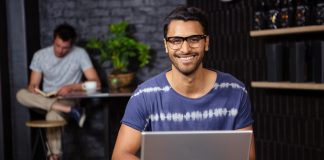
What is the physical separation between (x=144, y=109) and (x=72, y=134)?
143 inches

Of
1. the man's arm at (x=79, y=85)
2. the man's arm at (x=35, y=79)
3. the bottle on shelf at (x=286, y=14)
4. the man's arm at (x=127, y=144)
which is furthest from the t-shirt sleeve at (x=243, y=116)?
the man's arm at (x=35, y=79)

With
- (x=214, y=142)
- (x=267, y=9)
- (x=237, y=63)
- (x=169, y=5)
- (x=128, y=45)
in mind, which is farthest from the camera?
(x=169, y=5)

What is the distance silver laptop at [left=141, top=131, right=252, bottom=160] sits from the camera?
1.27m

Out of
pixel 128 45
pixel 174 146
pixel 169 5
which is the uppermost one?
pixel 169 5

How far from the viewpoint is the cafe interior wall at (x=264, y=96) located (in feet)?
10.9

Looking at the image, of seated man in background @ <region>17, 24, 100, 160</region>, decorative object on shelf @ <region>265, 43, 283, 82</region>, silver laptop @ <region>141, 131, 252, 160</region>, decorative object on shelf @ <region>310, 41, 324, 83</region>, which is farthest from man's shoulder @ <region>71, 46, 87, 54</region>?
silver laptop @ <region>141, 131, 252, 160</region>

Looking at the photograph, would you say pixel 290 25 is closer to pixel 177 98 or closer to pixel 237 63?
pixel 237 63

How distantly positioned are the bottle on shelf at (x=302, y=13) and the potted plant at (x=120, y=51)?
6.08 ft

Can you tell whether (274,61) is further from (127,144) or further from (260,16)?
(127,144)

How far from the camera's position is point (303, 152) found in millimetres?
3410

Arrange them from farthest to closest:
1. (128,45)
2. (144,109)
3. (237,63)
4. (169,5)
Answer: (169,5) → (128,45) → (237,63) → (144,109)

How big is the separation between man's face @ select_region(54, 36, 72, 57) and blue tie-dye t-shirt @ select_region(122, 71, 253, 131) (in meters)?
2.99

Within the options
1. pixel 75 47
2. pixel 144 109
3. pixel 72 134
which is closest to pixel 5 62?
pixel 75 47

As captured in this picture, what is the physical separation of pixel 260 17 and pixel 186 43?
211cm
